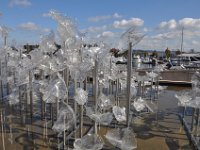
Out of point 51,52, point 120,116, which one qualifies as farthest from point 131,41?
point 51,52

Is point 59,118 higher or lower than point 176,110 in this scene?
higher

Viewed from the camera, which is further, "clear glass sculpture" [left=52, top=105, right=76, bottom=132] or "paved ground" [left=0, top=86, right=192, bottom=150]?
"paved ground" [left=0, top=86, right=192, bottom=150]

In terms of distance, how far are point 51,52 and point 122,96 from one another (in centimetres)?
357

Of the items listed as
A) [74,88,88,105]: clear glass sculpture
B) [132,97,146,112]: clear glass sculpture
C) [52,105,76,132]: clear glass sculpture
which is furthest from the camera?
[132,97,146,112]: clear glass sculpture

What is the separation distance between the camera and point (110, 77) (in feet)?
23.0

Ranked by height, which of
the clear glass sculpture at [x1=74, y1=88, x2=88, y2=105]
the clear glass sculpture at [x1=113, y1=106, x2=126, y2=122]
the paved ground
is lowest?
the paved ground

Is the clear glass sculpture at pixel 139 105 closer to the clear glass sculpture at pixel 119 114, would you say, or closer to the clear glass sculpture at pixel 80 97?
the clear glass sculpture at pixel 119 114

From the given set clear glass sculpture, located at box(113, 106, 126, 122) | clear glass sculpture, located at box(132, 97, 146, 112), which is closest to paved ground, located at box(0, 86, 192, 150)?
clear glass sculpture, located at box(132, 97, 146, 112)

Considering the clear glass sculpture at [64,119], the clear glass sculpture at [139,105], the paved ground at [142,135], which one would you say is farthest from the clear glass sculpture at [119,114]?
the clear glass sculpture at [64,119]

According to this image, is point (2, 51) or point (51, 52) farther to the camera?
point (2, 51)

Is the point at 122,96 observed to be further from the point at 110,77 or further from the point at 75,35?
the point at 75,35

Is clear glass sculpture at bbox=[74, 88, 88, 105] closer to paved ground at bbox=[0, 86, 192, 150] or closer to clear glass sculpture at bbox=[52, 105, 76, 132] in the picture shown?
clear glass sculpture at bbox=[52, 105, 76, 132]

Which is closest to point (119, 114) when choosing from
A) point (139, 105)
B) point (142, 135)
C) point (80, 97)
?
point (142, 135)

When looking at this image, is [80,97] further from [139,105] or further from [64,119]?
[139,105]
